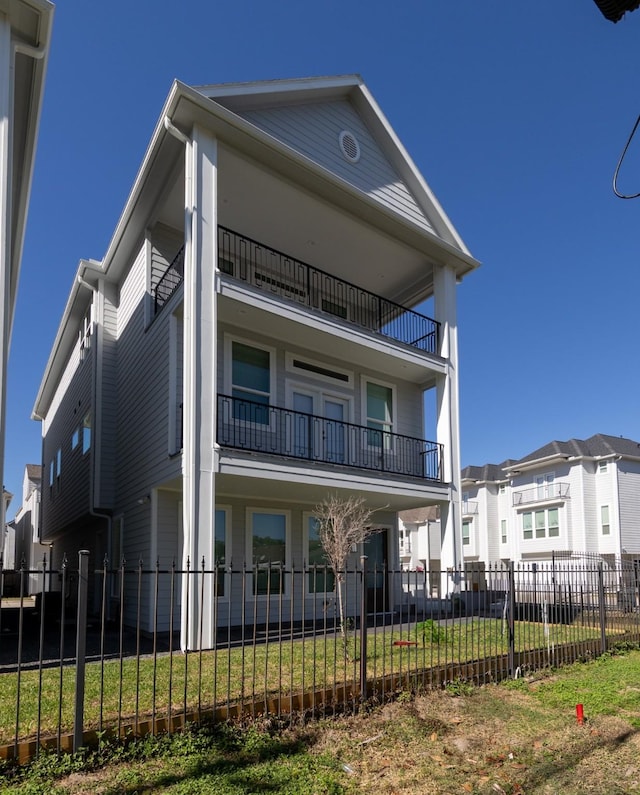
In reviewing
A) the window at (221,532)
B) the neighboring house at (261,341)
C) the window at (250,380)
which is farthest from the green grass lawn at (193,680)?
the window at (250,380)

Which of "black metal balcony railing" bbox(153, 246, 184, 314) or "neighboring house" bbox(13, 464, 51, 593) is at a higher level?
"black metal balcony railing" bbox(153, 246, 184, 314)

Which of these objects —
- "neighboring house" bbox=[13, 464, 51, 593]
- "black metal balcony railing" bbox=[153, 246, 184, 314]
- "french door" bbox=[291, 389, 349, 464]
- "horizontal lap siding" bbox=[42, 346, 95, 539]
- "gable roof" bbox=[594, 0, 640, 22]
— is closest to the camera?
"gable roof" bbox=[594, 0, 640, 22]

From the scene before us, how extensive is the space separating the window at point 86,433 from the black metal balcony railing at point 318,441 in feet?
19.4

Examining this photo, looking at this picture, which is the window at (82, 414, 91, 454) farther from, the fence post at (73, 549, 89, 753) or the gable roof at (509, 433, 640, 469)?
the gable roof at (509, 433, 640, 469)

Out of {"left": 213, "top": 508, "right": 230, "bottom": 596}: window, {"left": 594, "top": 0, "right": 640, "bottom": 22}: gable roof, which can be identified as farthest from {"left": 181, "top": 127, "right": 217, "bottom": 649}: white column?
{"left": 594, "top": 0, "right": 640, "bottom": 22}: gable roof

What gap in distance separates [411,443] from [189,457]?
7.71 meters

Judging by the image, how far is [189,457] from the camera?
9.84 meters

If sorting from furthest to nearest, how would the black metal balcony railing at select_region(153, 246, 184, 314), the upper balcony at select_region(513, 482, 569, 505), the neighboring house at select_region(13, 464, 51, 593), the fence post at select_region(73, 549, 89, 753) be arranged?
the upper balcony at select_region(513, 482, 569, 505) → the neighboring house at select_region(13, 464, 51, 593) → the black metal balcony railing at select_region(153, 246, 184, 314) → the fence post at select_region(73, 549, 89, 753)

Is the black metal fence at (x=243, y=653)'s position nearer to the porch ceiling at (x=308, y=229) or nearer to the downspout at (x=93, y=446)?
the downspout at (x=93, y=446)

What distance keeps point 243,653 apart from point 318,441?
328 inches

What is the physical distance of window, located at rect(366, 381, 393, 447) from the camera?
15.7m

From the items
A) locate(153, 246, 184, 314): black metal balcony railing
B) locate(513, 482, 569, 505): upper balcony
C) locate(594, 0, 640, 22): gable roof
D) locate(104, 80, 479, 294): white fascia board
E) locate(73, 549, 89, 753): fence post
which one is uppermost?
locate(104, 80, 479, 294): white fascia board

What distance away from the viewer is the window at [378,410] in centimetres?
1570

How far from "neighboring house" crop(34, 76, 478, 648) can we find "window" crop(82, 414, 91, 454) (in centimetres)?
9
